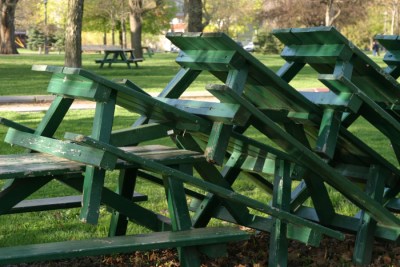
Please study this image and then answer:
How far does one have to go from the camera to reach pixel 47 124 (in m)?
4.33

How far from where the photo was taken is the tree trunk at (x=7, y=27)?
169ft

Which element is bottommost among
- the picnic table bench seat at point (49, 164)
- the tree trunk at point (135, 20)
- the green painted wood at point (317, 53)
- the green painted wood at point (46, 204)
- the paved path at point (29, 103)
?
the tree trunk at point (135, 20)

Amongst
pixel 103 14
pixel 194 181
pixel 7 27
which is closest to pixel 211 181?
pixel 194 181

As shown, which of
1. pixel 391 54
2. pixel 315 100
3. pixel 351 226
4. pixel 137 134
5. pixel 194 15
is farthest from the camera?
pixel 194 15

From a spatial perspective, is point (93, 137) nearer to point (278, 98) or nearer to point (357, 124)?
point (278, 98)

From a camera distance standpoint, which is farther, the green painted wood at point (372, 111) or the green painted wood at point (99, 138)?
the green painted wood at point (372, 111)

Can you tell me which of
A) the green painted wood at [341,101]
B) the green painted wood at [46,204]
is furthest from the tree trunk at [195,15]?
the green painted wood at [341,101]

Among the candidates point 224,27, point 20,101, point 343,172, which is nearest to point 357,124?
point 20,101

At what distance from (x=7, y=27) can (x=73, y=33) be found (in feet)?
103

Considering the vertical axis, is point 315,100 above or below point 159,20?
above

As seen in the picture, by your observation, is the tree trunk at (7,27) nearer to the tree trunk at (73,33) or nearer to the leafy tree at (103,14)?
the leafy tree at (103,14)

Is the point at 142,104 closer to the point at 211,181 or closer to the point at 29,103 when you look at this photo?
the point at 211,181

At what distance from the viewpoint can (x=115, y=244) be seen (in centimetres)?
378

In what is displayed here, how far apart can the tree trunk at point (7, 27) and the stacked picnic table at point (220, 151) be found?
154ft
